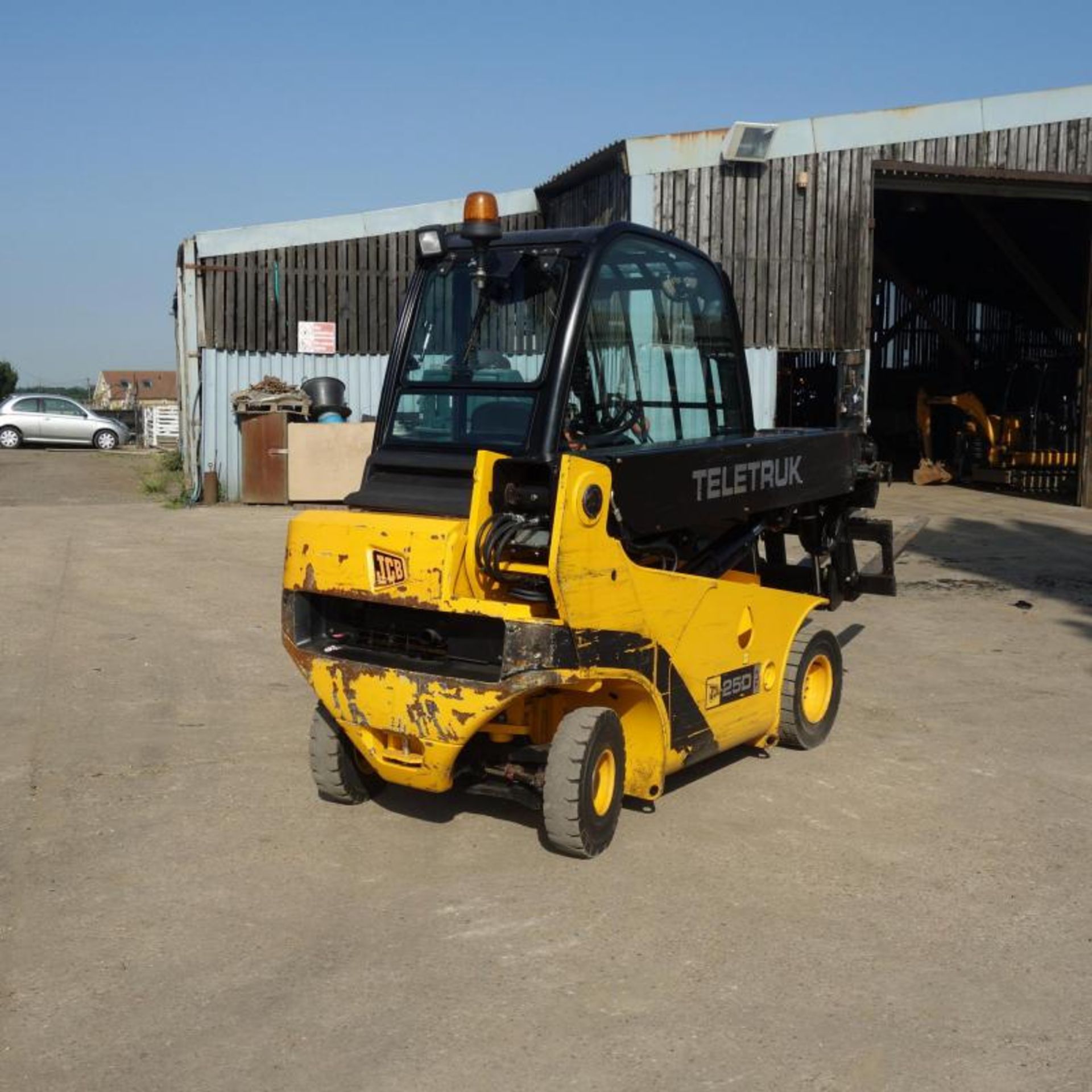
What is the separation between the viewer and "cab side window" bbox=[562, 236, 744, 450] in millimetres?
5449

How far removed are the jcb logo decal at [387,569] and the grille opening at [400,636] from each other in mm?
134

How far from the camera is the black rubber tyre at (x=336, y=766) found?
579 cm

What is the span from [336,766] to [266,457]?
13.5m

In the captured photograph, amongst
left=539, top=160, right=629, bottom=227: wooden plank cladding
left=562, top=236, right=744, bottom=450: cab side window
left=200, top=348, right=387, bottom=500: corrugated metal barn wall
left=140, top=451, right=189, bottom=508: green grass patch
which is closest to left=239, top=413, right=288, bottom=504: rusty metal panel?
left=200, top=348, right=387, bottom=500: corrugated metal barn wall

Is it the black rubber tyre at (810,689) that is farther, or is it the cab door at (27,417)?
the cab door at (27,417)

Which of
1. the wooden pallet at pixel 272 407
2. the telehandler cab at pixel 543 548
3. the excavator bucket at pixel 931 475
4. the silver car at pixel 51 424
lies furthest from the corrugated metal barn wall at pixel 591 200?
the silver car at pixel 51 424

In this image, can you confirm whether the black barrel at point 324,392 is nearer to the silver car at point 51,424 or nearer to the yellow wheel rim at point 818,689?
the yellow wheel rim at point 818,689

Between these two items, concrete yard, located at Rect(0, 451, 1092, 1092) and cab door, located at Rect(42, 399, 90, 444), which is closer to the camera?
concrete yard, located at Rect(0, 451, 1092, 1092)

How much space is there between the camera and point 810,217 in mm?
19234

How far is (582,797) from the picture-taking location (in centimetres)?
515

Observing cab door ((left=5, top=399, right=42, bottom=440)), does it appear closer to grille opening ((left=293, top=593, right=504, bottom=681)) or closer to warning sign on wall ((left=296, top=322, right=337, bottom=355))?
warning sign on wall ((left=296, top=322, right=337, bottom=355))

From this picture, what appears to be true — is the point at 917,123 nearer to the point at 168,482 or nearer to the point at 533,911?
the point at 168,482

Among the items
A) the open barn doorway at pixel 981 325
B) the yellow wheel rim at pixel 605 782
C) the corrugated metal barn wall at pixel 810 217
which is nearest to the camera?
the yellow wheel rim at pixel 605 782

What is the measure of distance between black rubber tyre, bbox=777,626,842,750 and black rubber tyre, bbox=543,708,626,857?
164 cm
